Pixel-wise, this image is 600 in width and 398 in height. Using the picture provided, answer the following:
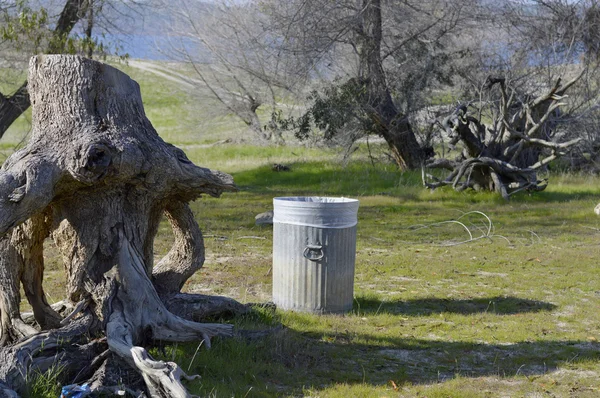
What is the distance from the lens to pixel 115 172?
5.12m

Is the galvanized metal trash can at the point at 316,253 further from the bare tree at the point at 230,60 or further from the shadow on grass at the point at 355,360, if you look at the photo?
the bare tree at the point at 230,60

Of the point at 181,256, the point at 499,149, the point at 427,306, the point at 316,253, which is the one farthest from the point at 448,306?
the point at 499,149

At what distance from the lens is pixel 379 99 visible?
21594 millimetres

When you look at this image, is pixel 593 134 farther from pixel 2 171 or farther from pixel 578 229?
pixel 2 171

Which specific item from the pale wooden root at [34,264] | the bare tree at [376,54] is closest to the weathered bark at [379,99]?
the bare tree at [376,54]

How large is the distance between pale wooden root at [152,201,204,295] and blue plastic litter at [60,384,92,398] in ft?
5.81

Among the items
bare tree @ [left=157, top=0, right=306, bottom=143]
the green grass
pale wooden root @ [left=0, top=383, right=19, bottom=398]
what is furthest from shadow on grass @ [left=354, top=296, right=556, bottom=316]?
bare tree @ [left=157, top=0, right=306, bottom=143]

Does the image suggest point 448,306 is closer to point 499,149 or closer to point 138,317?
point 138,317

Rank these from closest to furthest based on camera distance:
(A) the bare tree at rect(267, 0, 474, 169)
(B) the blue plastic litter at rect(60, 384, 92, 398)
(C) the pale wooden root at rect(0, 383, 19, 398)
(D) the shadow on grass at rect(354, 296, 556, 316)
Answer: (C) the pale wooden root at rect(0, 383, 19, 398), (B) the blue plastic litter at rect(60, 384, 92, 398), (D) the shadow on grass at rect(354, 296, 556, 316), (A) the bare tree at rect(267, 0, 474, 169)

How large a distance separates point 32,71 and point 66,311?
75.5 inches

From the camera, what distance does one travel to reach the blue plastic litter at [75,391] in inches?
173

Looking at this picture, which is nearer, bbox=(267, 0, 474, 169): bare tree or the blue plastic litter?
the blue plastic litter

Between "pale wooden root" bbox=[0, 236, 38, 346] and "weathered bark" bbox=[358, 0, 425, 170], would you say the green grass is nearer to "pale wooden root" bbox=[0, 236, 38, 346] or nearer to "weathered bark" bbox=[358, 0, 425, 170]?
"pale wooden root" bbox=[0, 236, 38, 346]

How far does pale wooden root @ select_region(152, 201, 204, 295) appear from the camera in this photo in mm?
6263
